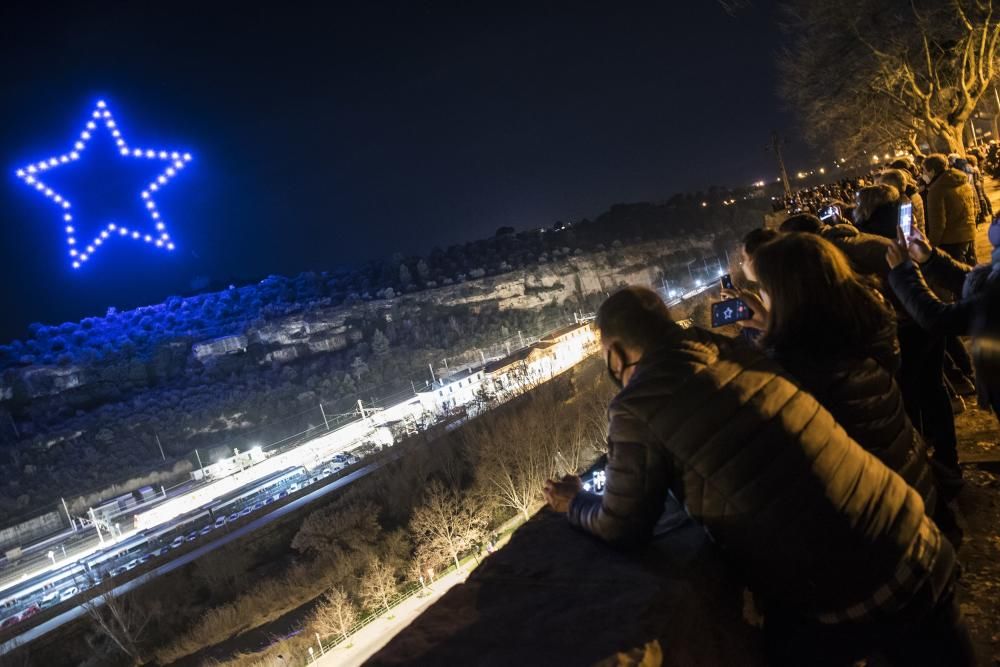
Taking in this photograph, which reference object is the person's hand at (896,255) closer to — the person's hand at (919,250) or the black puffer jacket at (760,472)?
the person's hand at (919,250)

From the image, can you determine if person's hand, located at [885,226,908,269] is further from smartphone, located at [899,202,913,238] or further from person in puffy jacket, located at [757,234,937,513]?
person in puffy jacket, located at [757,234,937,513]

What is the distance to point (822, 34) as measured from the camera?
49.5 ft

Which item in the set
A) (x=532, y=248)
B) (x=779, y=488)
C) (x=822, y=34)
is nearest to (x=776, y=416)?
(x=779, y=488)

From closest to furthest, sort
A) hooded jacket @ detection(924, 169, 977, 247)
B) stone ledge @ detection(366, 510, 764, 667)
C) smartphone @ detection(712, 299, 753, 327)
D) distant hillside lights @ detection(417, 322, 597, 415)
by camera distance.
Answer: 1. stone ledge @ detection(366, 510, 764, 667)
2. smartphone @ detection(712, 299, 753, 327)
3. hooded jacket @ detection(924, 169, 977, 247)
4. distant hillside lights @ detection(417, 322, 597, 415)

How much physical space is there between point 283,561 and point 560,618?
2402cm

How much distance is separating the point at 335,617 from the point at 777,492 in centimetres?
2041

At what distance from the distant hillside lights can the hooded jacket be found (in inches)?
1171

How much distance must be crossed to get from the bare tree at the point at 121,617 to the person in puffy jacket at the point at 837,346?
2361 centimetres

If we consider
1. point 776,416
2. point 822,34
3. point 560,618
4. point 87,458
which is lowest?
point 87,458

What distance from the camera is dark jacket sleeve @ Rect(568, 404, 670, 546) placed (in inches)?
50.0

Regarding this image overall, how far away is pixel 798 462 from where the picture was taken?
4.06ft

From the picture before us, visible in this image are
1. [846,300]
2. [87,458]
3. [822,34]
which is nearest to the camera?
[846,300]

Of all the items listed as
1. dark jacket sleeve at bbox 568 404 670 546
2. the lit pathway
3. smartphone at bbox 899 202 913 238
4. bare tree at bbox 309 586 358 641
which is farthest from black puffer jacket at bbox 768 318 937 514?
bare tree at bbox 309 586 358 641

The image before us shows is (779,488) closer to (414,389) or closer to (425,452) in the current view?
(425,452)
